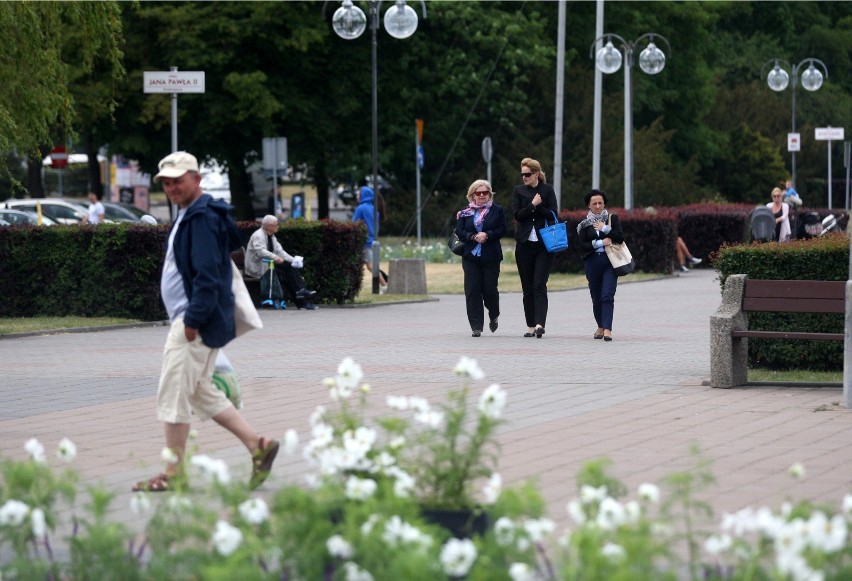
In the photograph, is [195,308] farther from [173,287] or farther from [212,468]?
[212,468]

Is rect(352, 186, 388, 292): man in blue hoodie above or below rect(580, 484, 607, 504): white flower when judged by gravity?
above

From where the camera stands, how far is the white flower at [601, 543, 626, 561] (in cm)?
417

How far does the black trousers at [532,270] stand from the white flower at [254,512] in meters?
13.8

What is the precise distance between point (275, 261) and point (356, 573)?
2009cm

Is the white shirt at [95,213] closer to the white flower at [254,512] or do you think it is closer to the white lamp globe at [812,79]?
the white lamp globe at [812,79]

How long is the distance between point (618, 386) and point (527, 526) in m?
8.61

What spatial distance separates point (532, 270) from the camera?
1875 centimetres

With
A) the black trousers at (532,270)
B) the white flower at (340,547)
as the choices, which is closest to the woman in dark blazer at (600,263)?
the black trousers at (532,270)

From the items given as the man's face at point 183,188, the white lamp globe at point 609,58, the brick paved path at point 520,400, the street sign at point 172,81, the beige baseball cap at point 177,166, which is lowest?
the brick paved path at point 520,400

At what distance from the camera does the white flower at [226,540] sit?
441 centimetres

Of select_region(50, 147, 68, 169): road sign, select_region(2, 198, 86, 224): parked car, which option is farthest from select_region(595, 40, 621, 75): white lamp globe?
select_region(2, 198, 86, 224): parked car

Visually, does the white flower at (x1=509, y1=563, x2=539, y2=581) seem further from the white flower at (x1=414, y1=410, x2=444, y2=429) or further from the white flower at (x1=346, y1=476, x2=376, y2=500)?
the white flower at (x1=414, y1=410, x2=444, y2=429)

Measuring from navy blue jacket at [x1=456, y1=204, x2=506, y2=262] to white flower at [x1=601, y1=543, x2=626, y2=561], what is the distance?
14.3m

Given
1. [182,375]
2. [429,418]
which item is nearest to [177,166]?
[182,375]
